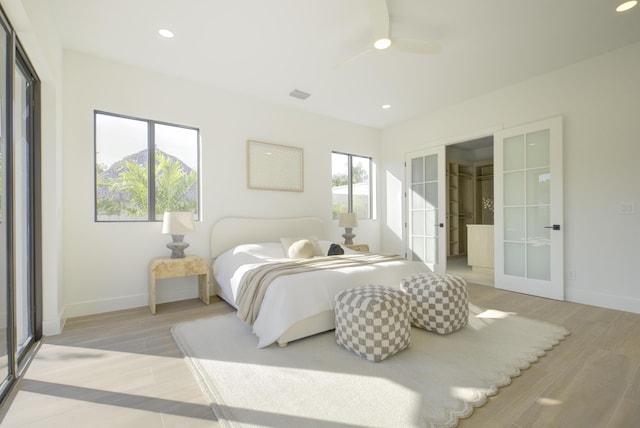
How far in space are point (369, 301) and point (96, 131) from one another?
11.7 ft

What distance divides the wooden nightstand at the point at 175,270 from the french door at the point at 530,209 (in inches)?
159

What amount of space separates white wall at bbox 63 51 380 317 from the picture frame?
102 millimetres

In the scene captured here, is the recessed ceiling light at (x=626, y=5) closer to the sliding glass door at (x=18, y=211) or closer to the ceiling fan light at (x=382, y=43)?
the ceiling fan light at (x=382, y=43)

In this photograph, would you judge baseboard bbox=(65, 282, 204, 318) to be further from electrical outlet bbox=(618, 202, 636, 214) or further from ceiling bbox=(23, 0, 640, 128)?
electrical outlet bbox=(618, 202, 636, 214)

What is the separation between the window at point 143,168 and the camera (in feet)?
11.4

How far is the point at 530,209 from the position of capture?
159 inches

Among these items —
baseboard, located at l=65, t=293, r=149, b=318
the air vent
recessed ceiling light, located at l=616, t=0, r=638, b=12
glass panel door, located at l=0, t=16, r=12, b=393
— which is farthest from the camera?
the air vent

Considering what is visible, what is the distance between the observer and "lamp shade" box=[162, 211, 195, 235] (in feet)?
11.1

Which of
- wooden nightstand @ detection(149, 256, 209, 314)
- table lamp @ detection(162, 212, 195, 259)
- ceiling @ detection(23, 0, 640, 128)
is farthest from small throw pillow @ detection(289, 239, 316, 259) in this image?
ceiling @ detection(23, 0, 640, 128)

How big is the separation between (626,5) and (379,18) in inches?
86.4

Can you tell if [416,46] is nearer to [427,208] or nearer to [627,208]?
[627,208]

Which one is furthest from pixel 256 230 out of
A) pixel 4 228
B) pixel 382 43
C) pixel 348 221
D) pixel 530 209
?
pixel 530 209

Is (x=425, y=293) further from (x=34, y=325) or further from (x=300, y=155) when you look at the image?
(x=34, y=325)

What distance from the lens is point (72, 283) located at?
10.5ft
